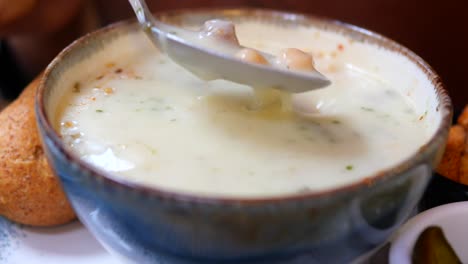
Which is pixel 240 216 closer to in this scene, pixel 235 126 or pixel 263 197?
pixel 263 197

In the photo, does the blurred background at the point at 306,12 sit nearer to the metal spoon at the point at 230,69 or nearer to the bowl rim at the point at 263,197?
the bowl rim at the point at 263,197

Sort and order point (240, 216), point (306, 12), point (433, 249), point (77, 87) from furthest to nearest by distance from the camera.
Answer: point (306, 12) → point (77, 87) → point (433, 249) → point (240, 216)

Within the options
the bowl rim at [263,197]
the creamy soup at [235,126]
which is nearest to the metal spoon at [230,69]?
the creamy soup at [235,126]

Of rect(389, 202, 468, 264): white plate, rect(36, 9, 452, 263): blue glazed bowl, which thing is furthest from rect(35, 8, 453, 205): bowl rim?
rect(389, 202, 468, 264): white plate

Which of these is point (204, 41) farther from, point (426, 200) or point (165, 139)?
point (426, 200)

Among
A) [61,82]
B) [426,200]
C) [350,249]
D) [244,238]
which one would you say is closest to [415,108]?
[426,200]

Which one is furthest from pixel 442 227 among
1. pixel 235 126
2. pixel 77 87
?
pixel 77 87

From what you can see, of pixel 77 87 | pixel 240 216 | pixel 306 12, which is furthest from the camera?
pixel 306 12
